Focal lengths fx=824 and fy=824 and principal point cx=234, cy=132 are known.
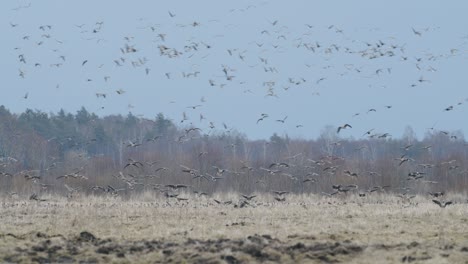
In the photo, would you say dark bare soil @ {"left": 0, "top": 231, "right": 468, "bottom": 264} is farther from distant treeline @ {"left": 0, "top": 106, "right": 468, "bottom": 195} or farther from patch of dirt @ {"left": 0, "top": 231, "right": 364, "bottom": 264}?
distant treeline @ {"left": 0, "top": 106, "right": 468, "bottom": 195}

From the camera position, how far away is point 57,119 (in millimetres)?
94750

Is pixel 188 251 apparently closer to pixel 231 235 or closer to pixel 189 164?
pixel 231 235

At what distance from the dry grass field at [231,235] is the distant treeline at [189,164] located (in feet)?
21.8

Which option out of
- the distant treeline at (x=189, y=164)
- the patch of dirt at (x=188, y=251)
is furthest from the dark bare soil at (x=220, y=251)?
the distant treeline at (x=189, y=164)

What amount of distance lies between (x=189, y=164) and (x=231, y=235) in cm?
4107

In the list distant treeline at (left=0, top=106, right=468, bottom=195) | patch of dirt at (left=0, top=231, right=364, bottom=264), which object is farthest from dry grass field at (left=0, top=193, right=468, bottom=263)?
distant treeline at (left=0, top=106, right=468, bottom=195)

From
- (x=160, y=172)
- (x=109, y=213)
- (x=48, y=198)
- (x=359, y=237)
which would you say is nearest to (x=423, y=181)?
(x=160, y=172)

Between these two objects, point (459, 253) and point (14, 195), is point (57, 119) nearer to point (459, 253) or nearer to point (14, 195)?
point (14, 195)

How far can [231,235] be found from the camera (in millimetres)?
20844

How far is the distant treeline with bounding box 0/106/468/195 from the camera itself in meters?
46.7

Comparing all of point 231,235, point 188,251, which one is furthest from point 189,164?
point 188,251

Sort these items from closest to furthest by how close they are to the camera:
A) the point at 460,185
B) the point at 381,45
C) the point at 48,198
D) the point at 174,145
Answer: the point at 381,45 < the point at 48,198 < the point at 460,185 < the point at 174,145

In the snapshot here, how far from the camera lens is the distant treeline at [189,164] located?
46675 mm

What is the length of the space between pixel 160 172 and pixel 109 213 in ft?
85.5
